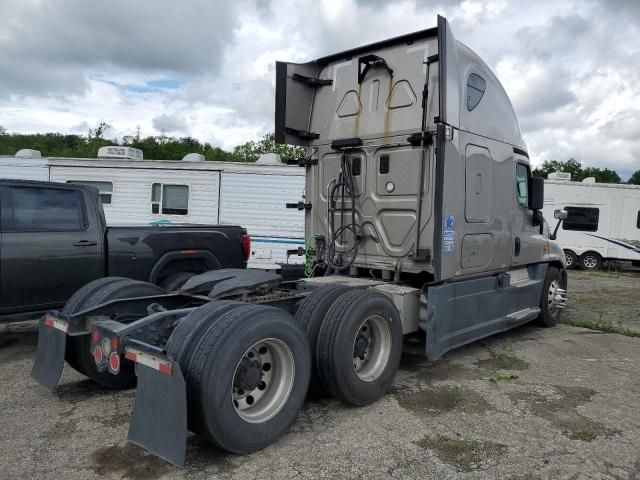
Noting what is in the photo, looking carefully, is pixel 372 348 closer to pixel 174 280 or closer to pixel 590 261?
pixel 174 280

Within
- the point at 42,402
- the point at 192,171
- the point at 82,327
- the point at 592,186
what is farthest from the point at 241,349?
the point at 592,186

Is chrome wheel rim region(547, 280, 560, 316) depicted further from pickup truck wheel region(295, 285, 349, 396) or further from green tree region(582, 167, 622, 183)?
green tree region(582, 167, 622, 183)

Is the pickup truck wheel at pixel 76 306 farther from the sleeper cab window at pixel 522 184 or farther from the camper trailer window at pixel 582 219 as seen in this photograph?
the camper trailer window at pixel 582 219

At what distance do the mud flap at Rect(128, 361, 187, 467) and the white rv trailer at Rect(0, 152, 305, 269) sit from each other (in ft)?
24.7

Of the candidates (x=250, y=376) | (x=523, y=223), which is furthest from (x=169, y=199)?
(x=250, y=376)

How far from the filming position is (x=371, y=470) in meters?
3.37

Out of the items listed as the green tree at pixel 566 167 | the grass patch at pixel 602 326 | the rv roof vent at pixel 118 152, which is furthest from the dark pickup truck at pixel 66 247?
the green tree at pixel 566 167

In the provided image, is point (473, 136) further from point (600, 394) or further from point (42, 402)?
point (42, 402)

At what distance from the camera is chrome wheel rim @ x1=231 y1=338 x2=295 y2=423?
3561mm

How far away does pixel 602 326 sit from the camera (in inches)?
308

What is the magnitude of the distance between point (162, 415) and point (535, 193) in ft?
18.4

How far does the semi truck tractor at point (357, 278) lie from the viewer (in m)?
3.36

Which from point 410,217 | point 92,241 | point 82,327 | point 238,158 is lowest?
point 82,327

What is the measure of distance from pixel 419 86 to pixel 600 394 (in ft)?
11.3
